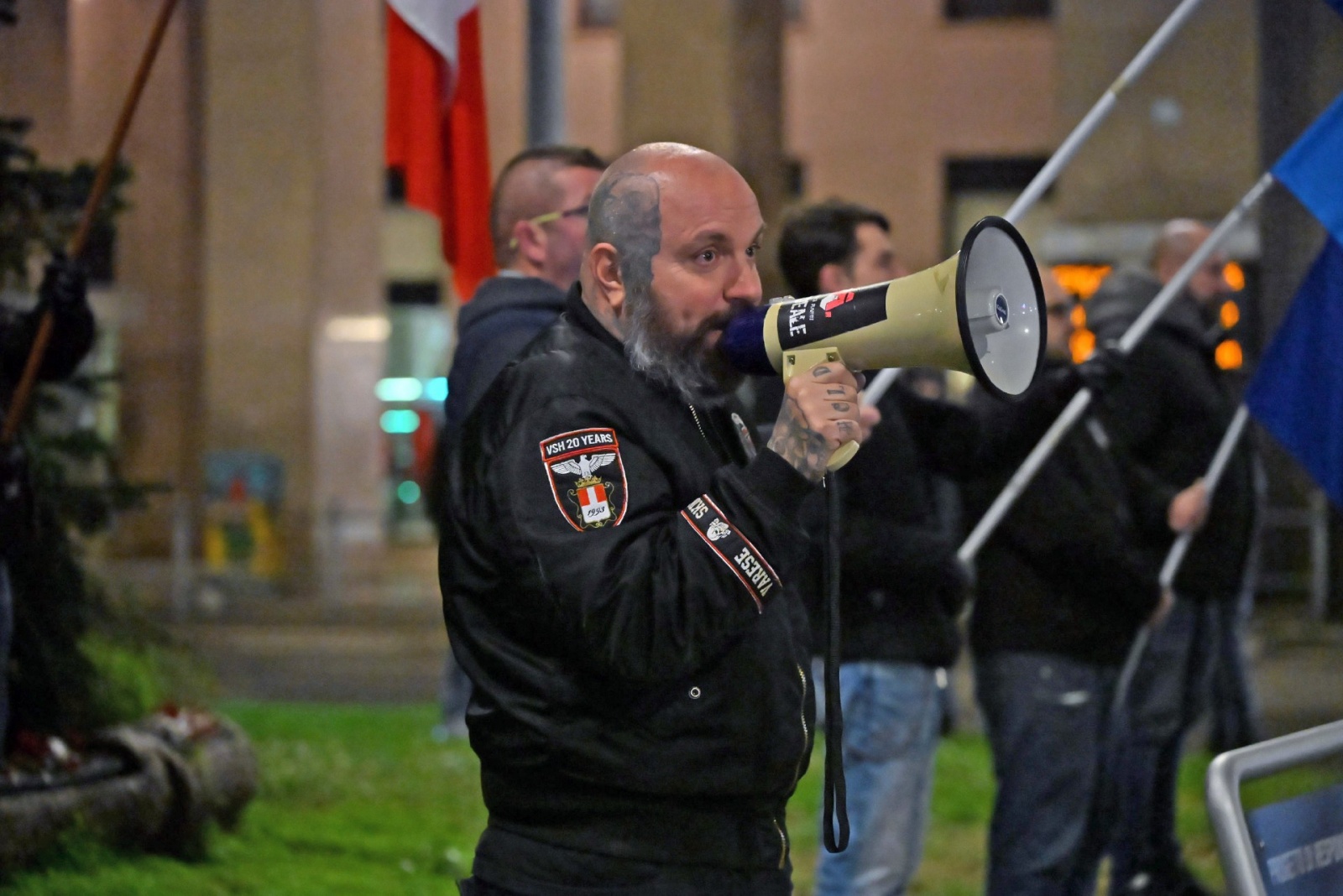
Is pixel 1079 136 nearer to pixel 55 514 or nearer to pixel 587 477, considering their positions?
pixel 587 477

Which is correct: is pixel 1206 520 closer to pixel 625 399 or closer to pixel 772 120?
pixel 625 399

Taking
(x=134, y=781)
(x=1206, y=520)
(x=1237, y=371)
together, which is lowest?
(x=134, y=781)

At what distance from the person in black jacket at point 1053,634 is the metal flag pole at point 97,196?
7.24ft

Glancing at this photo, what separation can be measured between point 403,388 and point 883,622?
17047 mm

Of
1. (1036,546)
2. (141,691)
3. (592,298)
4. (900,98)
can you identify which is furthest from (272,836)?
(900,98)

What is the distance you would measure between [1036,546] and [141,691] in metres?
3.30

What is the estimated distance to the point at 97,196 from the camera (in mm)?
4355

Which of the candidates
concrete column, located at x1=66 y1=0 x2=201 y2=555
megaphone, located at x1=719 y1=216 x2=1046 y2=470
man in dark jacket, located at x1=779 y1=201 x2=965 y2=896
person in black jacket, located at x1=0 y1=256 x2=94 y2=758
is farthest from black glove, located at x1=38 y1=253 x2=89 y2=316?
concrete column, located at x1=66 y1=0 x2=201 y2=555

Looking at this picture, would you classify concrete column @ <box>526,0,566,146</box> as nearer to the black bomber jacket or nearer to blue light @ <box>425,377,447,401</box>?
the black bomber jacket

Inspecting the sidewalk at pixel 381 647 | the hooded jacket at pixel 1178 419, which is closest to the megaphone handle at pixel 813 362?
the hooded jacket at pixel 1178 419

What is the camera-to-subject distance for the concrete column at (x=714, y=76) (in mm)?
13141

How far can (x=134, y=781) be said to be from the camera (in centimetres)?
559

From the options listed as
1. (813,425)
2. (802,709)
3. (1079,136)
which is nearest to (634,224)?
(813,425)

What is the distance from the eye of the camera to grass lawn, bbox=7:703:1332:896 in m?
5.45
